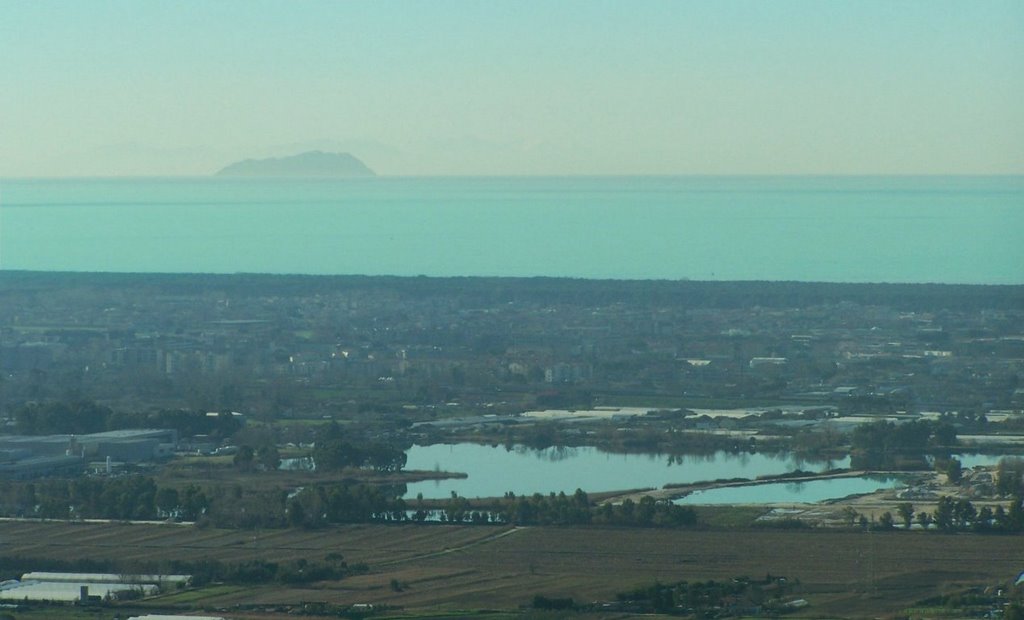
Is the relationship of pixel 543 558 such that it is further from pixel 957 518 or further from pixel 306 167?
pixel 306 167

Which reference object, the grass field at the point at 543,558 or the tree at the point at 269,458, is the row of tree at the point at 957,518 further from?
the tree at the point at 269,458

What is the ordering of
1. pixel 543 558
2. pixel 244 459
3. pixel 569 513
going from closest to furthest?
pixel 543 558 → pixel 569 513 → pixel 244 459

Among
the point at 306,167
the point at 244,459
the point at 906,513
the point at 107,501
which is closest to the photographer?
the point at 906,513

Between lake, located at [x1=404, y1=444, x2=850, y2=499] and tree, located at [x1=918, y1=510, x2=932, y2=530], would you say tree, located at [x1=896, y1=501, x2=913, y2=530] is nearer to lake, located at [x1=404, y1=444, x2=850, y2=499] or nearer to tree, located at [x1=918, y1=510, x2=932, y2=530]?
tree, located at [x1=918, y1=510, x2=932, y2=530]

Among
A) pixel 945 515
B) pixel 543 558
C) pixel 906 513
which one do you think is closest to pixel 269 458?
pixel 543 558

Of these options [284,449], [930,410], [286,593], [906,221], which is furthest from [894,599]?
[906,221]

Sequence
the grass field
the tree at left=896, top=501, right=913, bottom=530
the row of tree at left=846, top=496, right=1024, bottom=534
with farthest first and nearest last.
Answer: the tree at left=896, top=501, right=913, bottom=530, the row of tree at left=846, top=496, right=1024, bottom=534, the grass field

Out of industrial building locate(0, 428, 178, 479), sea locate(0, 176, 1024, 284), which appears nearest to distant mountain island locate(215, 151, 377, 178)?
sea locate(0, 176, 1024, 284)
